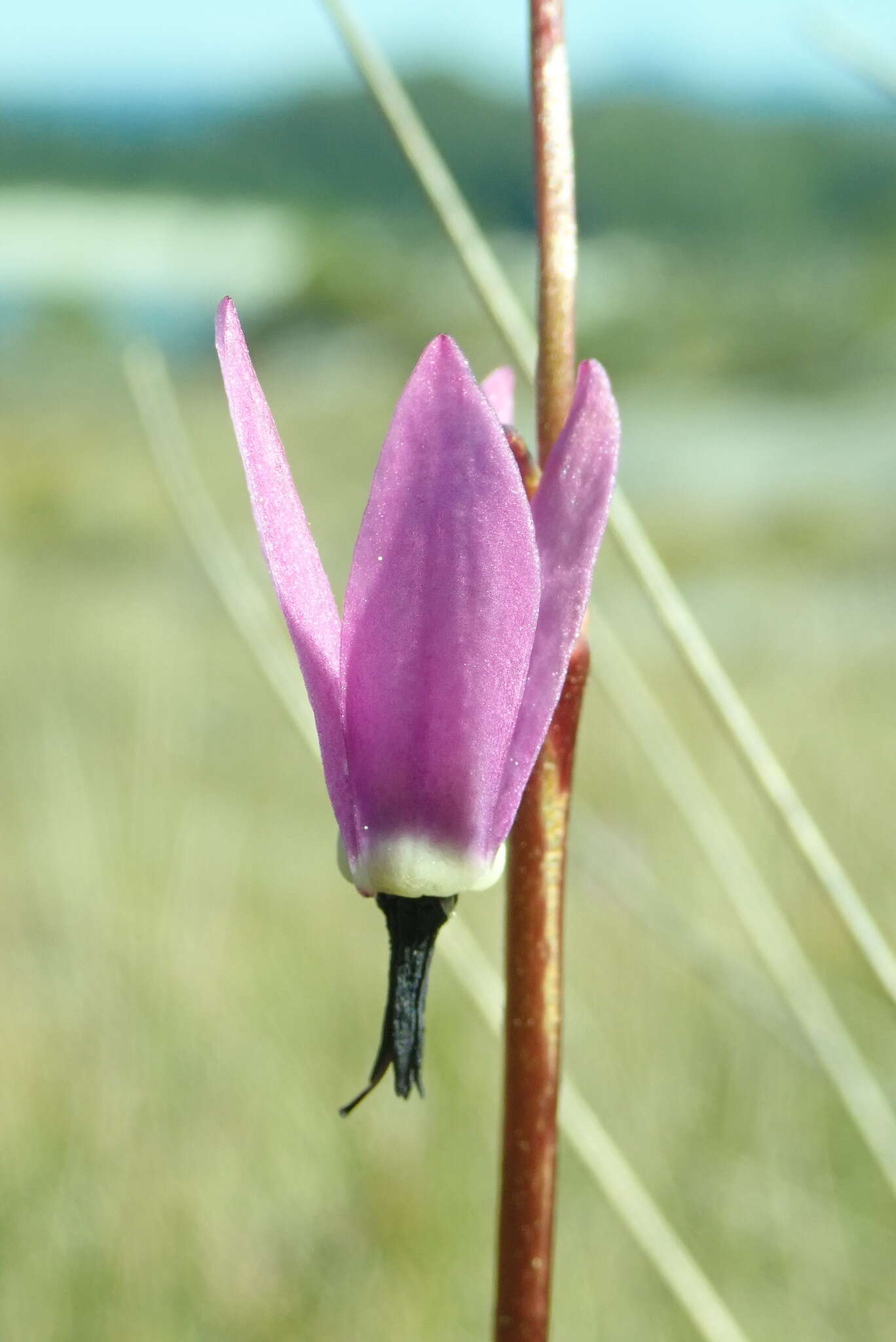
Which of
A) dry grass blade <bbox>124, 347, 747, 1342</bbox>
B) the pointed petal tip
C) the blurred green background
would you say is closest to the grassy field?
the blurred green background

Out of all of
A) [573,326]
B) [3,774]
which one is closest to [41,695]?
[3,774]

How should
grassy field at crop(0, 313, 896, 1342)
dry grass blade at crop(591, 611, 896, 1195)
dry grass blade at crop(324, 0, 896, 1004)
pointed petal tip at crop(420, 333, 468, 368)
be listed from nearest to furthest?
→ 1. pointed petal tip at crop(420, 333, 468, 368)
2. dry grass blade at crop(324, 0, 896, 1004)
3. dry grass blade at crop(591, 611, 896, 1195)
4. grassy field at crop(0, 313, 896, 1342)

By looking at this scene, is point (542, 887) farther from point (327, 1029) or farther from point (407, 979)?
point (327, 1029)

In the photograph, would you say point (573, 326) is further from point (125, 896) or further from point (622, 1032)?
point (125, 896)

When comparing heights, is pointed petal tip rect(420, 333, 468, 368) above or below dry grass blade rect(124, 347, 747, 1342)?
above

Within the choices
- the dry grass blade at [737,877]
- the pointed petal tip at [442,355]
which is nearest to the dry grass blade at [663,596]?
the dry grass blade at [737,877]

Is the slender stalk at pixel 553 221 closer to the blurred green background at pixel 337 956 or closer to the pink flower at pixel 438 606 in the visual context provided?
the pink flower at pixel 438 606

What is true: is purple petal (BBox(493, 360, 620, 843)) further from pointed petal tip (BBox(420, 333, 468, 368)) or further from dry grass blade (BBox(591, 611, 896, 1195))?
dry grass blade (BBox(591, 611, 896, 1195))
